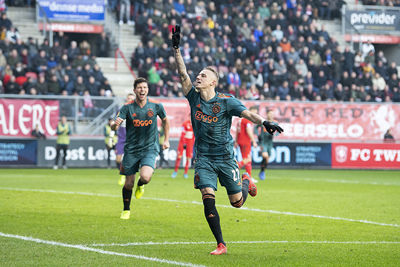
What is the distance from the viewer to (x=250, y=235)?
1108 cm

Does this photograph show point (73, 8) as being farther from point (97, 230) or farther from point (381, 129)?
point (97, 230)

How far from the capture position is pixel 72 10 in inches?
1361

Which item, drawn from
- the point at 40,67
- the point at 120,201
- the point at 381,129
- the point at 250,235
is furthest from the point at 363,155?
the point at 250,235

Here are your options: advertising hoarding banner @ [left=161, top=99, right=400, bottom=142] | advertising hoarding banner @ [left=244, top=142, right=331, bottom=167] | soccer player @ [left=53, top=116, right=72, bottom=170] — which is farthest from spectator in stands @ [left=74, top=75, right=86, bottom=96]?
advertising hoarding banner @ [left=244, top=142, right=331, bottom=167]

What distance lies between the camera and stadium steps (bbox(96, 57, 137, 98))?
34.5 m

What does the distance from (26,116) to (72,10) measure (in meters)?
6.97

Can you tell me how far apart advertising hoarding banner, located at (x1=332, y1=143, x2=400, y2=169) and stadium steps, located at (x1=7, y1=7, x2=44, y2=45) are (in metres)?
14.0

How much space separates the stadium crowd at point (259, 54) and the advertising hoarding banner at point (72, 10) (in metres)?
2.12

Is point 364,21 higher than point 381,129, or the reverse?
point 364,21

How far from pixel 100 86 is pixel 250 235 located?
21.8m

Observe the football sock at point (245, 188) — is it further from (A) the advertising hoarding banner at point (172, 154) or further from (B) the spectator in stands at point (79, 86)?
(B) the spectator in stands at point (79, 86)

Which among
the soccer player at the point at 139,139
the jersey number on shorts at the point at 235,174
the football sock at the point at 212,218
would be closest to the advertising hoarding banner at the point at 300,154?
the soccer player at the point at 139,139

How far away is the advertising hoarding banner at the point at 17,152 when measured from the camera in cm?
2933

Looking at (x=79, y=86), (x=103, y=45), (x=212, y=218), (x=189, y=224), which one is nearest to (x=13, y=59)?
(x=79, y=86)
